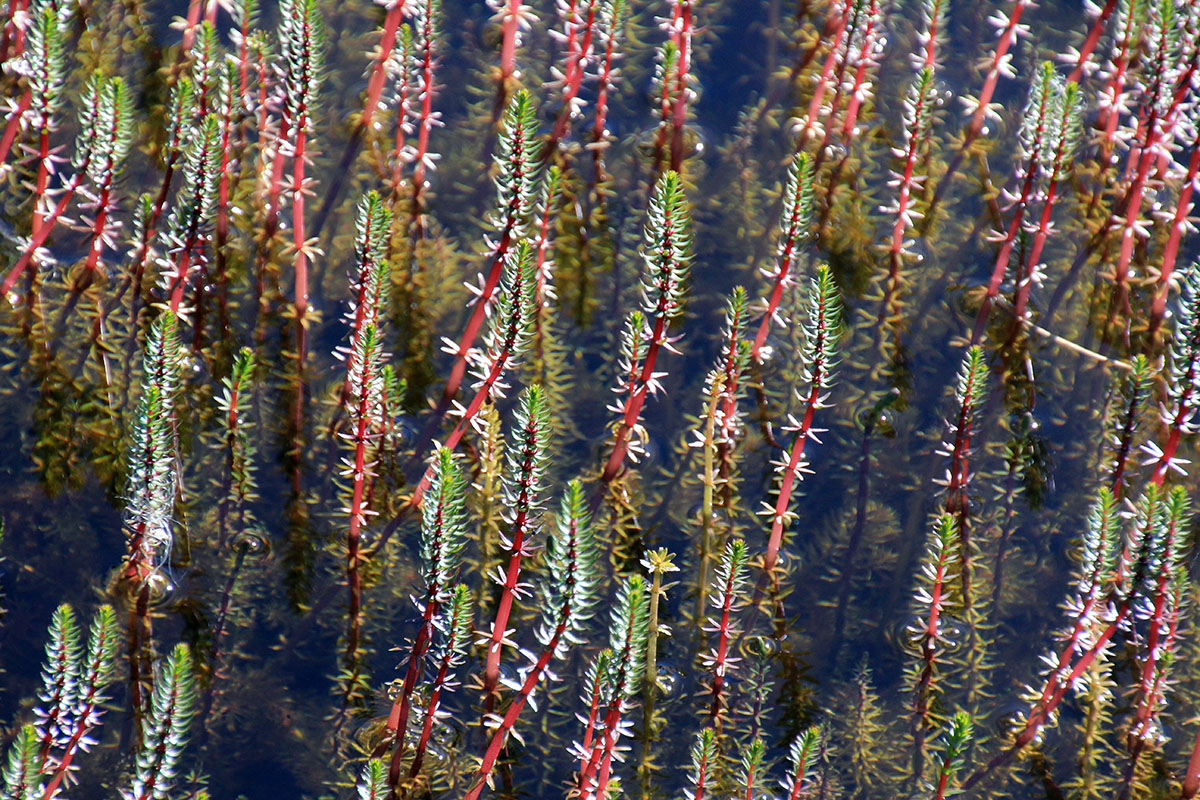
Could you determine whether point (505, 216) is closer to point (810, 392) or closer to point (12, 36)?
point (810, 392)

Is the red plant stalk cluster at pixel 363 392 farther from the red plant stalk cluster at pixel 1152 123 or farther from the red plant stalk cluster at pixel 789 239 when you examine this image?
the red plant stalk cluster at pixel 1152 123

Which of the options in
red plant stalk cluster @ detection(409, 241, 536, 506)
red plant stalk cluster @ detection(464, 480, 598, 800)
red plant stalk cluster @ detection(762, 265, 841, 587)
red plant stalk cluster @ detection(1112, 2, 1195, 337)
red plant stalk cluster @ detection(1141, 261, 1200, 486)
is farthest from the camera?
red plant stalk cluster @ detection(1112, 2, 1195, 337)

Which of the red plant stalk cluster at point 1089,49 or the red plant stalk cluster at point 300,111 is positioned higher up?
the red plant stalk cluster at point 1089,49

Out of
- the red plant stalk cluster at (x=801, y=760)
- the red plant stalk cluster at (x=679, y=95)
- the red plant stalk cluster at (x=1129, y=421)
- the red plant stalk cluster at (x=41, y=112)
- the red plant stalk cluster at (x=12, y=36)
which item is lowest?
the red plant stalk cluster at (x=801, y=760)

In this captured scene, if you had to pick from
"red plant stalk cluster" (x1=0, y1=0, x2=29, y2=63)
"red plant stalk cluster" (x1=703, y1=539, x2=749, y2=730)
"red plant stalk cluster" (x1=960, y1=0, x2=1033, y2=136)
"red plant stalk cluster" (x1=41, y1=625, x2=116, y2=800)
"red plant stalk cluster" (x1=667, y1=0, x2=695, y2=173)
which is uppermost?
"red plant stalk cluster" (x1=960, y1=0, x2=1033, y2=136)

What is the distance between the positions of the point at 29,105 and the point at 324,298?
7.01ft

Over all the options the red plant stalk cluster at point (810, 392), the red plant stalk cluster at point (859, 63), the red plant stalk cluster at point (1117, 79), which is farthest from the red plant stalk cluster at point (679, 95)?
the red plant stalk cluster at point (1117, 79)

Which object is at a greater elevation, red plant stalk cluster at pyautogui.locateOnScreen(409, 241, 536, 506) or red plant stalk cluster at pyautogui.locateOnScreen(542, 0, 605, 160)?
red plant stalk cluster at pyautogui.locateOnScreen(542, 0, 605, 160)

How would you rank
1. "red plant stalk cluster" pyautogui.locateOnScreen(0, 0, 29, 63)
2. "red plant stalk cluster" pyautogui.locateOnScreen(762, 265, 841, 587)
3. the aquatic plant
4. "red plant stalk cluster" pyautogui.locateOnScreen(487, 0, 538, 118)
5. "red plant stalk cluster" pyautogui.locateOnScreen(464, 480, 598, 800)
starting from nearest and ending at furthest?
1. "red plant stalk cluster" pyautogui.locateOnScreen(464, 480, 598, 800)
2. "red plant stalk cluster" pyautogui.locateOnScreen(762, 265, 841, 587)
3. the aquatic plant
4. "red plant stalk cluster" pyautogui.locateOnScreen(0, 0, 29, 63)
5. "red plant stalk cluster" pyautogui.locateOnScreen(487, 0, 538, 118)

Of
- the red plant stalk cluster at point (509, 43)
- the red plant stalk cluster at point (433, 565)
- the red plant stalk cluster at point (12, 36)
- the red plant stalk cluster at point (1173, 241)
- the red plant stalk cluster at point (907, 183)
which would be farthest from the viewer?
the red plant stalk cluster at point (509, 43)

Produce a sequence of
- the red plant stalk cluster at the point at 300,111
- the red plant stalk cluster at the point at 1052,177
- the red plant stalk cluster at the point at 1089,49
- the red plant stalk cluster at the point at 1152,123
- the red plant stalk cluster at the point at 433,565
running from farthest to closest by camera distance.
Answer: the red plant stalk cluster at the point at 1089,49 → the red plant stalk cluster at the point at 1052,177 → the red plant stalk cluster at the point at 1152,123 → the red plant stalk cluster at the point at 300,111 → the red plant stalk cluster at the point at 433,565

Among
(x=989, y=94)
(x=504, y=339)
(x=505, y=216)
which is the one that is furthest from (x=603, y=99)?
(x=989, y=94)

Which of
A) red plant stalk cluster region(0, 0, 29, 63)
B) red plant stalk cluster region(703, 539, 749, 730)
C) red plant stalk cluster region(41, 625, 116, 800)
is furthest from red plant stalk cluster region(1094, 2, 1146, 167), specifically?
red plant stalk cluster region(0, 0, 29, 63)

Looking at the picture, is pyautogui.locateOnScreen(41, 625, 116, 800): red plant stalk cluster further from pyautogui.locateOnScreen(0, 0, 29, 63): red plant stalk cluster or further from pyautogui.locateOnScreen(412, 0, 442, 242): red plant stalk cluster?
pyautogui.locateOnScreen(0, 0, 29, 63): red plant stalk cluster
